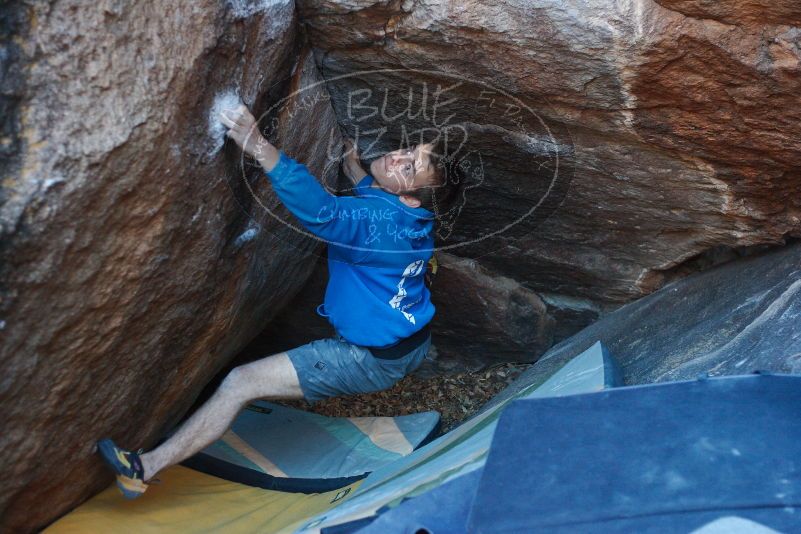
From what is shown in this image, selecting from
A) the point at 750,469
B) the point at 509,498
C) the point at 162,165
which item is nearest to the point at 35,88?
the point at 162,165

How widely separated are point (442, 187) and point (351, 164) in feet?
1.22

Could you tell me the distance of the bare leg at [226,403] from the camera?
2.65m

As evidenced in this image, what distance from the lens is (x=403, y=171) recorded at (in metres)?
2.64

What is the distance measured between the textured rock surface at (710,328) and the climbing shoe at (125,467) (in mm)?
1270

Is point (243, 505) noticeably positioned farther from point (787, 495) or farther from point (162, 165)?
point (787, 495)

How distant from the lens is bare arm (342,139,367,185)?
3.03 m

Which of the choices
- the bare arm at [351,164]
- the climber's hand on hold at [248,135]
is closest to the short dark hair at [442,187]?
the bare arm at [351,164]

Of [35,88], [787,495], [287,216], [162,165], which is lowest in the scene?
[787,495]

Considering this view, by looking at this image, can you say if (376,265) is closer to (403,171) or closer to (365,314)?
(365,314)

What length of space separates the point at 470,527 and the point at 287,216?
133 cm

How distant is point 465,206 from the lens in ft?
10.7

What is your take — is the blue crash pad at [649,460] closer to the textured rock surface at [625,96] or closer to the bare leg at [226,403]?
the textured rock surface at [625,96]

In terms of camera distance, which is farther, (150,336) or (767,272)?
(767,272)

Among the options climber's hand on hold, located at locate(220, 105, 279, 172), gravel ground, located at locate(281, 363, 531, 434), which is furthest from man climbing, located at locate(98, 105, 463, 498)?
gravel ground, located at locate(281, 363, 531, 434)
